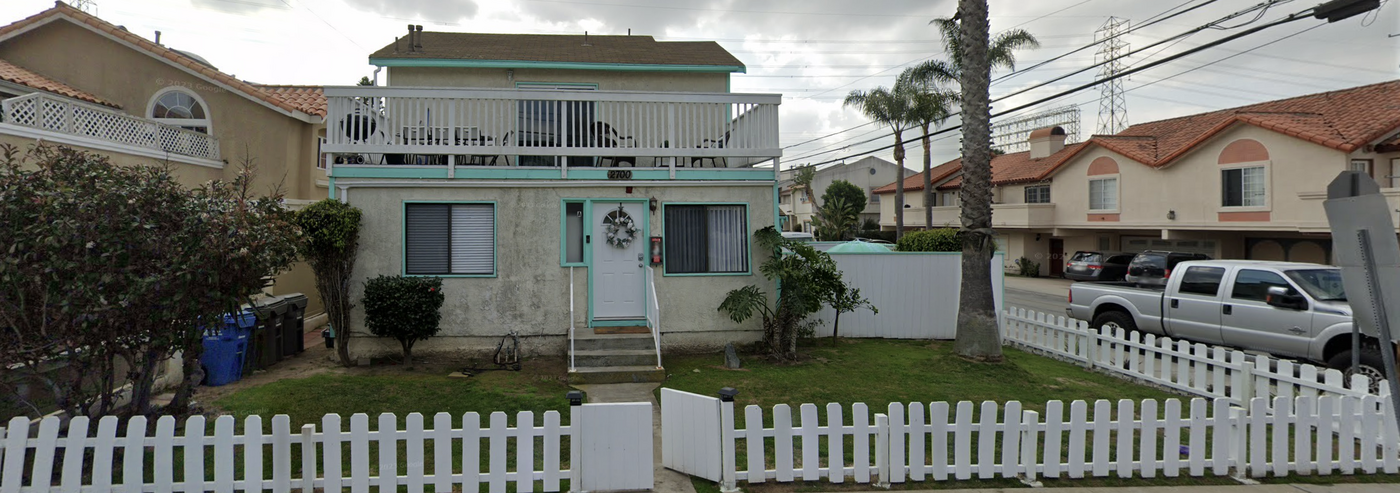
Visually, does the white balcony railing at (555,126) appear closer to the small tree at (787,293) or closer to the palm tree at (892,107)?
the small tree at (787,293)

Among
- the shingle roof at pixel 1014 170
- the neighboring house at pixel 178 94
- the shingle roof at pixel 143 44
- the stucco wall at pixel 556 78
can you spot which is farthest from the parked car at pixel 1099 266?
the shingle roof at pixel 143 44

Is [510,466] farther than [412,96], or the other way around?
[412,96]

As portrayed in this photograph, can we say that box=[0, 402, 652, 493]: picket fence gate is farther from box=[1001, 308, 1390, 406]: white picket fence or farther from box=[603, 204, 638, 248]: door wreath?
box=[603, 204, 638, 248]: door wreath

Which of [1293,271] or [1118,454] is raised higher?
[1293,271]

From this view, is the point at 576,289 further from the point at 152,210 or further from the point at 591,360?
the point at 152,210

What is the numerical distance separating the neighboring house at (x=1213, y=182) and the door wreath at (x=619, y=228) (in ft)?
68.8

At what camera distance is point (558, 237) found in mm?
10367

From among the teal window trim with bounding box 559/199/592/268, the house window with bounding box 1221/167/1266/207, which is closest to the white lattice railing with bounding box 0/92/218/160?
the teal window trim with bounding box 559/199/592/268

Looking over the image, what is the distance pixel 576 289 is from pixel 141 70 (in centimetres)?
1375

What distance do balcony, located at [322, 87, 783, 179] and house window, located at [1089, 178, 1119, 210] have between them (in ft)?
79.6

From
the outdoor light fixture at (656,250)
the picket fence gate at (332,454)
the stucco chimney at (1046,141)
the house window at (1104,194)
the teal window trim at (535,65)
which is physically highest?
the stucco chimney at (1046,141)

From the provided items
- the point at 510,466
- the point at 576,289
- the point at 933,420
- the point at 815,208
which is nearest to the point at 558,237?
the point at 576,289

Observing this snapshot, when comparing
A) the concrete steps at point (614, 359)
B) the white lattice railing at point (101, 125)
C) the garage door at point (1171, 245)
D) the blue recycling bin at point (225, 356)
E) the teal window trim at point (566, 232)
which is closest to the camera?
the blue recycling bin at point (225, 356)

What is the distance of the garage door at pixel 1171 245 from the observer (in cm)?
2591
